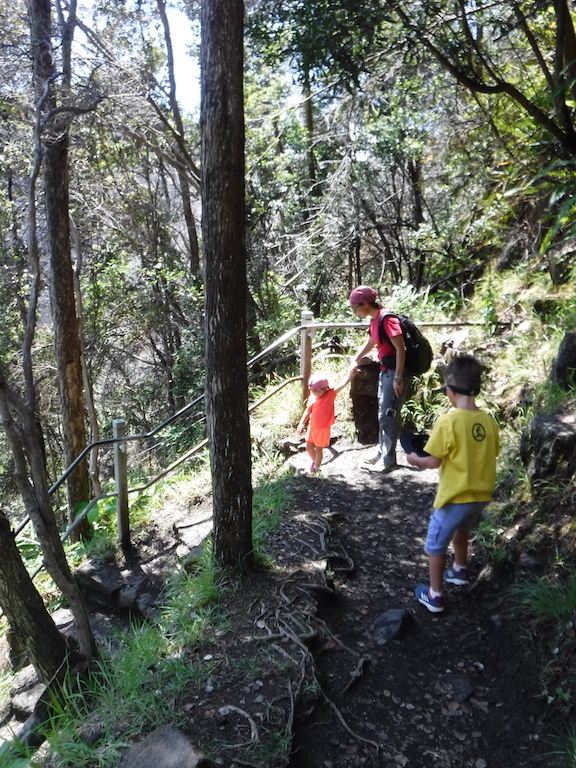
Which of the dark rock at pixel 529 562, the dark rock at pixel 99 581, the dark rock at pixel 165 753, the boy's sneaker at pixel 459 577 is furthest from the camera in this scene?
the dark rock at pixel 99 581

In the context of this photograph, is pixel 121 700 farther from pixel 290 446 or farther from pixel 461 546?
pixel 290 446

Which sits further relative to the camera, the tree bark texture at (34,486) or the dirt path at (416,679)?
the tree bark texture at (34,486)

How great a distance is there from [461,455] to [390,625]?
1.12 metres

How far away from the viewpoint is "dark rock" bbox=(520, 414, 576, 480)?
12.5 ft

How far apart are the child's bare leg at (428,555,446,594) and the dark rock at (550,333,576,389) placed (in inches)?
86.9

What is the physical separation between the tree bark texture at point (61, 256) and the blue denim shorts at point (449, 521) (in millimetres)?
6071

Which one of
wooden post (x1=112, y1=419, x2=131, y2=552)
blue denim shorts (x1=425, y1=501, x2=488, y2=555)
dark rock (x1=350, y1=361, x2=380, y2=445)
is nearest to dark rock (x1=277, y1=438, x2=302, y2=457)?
dark rock (x1=350, y1=361, x2=380, y2=445)

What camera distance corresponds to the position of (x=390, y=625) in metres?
3.39

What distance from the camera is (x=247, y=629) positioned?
326cm

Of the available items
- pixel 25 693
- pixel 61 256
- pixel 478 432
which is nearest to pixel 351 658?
pixel 478 432

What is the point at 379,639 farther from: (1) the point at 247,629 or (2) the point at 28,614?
(2) the point at 28,614

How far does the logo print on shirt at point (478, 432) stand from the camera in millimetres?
3146

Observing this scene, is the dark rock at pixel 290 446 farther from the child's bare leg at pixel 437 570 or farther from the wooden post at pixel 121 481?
the child's bare leg at pixel 437 570

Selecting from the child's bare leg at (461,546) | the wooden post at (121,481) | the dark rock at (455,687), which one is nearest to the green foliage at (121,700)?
the dark rock at (455,687)
